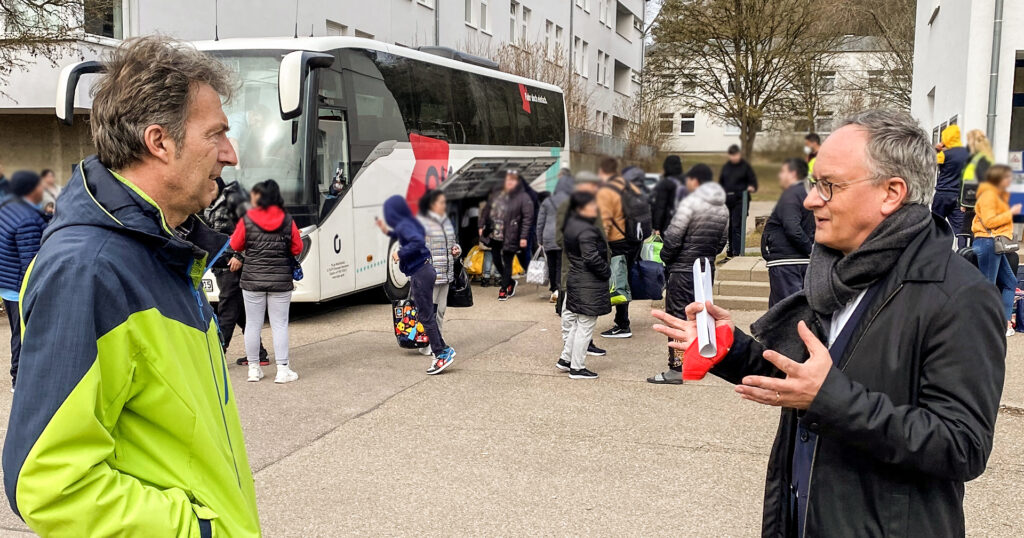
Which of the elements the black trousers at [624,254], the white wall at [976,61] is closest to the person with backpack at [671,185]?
the black trousers at [624,254]

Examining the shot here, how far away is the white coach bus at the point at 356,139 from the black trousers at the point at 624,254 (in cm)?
153

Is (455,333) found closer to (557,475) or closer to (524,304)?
(524,304)

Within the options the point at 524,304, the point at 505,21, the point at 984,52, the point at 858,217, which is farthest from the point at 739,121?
the point at 505,21

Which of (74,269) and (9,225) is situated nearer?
(74,269)

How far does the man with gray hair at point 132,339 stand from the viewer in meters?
1.65

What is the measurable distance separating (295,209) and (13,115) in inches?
440

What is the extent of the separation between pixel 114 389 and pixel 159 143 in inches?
21.5

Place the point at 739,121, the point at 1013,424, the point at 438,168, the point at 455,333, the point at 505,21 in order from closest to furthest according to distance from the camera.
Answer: the point at 739,121 → the point at 438,168 → the point at 1013,424 → the point at 455,333 → the point at 505,21

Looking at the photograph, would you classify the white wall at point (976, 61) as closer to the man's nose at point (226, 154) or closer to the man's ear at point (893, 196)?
the man's ear at point (893, 196)

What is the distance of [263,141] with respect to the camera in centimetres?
790

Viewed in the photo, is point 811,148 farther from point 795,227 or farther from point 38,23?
A: point 38,23

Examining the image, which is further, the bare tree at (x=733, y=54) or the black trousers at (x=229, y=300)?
the black trousers at (x=229, y=300)

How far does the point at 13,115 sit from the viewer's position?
53.9ft

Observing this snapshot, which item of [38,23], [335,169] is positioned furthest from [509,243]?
[335,169]
